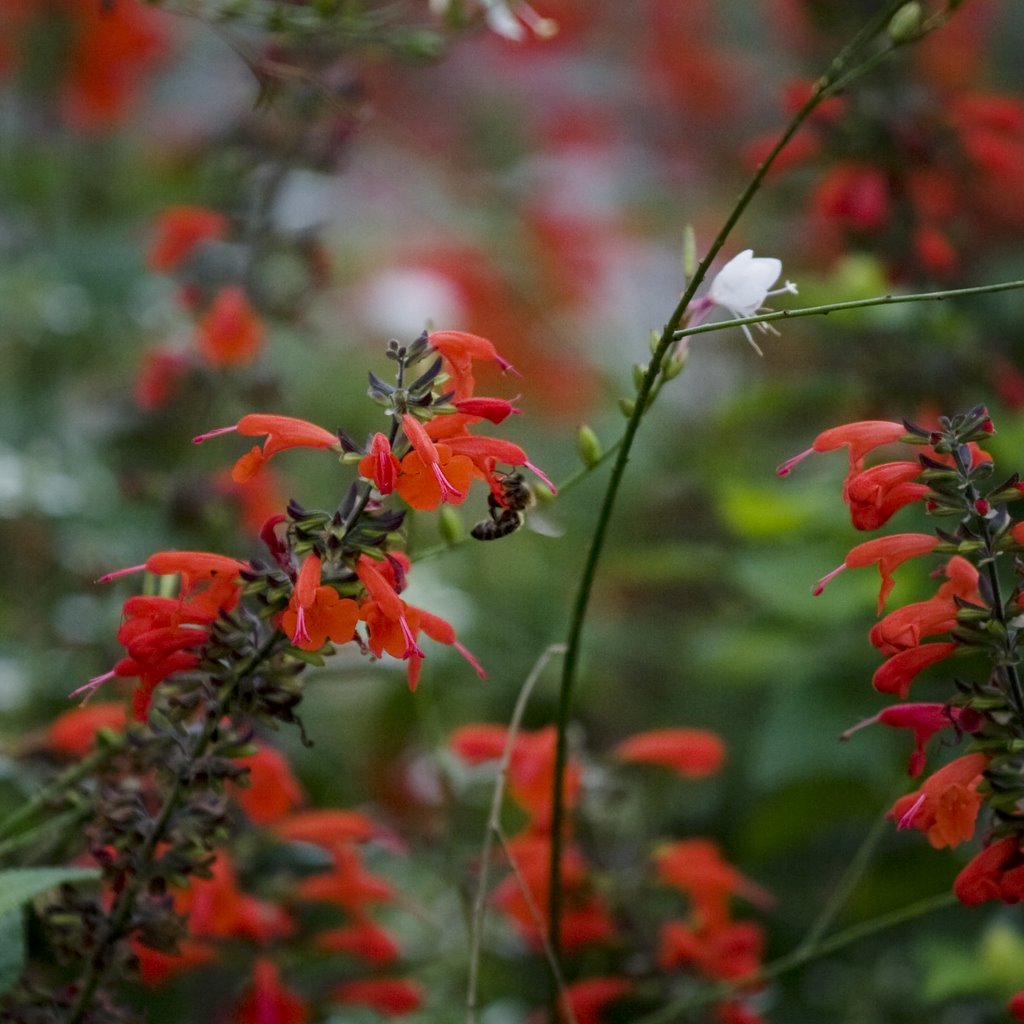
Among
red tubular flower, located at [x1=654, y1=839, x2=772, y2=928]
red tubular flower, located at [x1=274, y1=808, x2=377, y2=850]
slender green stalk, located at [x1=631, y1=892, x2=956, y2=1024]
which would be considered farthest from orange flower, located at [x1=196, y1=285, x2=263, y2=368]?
slender green stalk, located at [x1=631, y1=892, x2=956, y2=1024]

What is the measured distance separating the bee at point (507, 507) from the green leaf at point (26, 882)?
260 mm

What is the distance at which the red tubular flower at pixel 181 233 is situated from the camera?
1.32 meters

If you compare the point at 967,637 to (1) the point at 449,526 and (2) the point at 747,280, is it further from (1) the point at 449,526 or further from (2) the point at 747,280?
(1) the point at 449,526

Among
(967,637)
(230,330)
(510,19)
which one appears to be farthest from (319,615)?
(230,330)

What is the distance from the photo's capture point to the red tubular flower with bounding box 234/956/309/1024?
0.96 metres

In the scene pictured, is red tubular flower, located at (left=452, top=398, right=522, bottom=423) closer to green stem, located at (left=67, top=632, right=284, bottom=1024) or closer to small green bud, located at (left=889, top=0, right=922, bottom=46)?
green stem, located at (left=67, top=632, right=284, bottom=1024)

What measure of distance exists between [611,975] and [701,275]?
26.1 inches

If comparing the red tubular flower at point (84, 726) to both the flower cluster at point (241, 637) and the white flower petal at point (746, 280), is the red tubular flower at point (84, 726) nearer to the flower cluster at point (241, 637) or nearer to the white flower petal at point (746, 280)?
the flower cluster at point (241, 637)

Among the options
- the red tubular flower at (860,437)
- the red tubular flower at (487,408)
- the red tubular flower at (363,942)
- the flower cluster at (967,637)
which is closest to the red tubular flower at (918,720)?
the flower cluster at (967,637)

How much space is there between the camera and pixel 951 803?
669mm

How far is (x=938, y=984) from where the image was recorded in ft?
3.41

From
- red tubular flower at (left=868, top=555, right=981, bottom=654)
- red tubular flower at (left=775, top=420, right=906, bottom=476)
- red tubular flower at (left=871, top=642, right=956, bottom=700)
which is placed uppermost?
red tubular flower at (left=775, top=420, right=906, bottom=476)

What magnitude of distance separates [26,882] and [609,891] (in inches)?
19.4

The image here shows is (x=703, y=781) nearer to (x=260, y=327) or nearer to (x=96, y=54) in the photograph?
(x=260, y=327)
